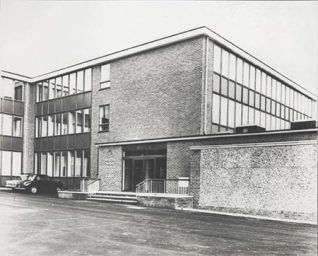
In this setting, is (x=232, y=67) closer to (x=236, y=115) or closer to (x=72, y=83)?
(x=236, y=115)

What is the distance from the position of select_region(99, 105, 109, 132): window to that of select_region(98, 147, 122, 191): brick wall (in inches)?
66.9

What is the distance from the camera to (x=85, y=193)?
2217 cm

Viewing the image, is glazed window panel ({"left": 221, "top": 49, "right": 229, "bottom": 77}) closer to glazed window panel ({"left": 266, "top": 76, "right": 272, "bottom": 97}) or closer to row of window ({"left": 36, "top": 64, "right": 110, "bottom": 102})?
glazed window panel ({"left": 266, "top": 76, "right": 272, "bottom": 97})

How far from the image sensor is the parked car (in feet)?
79.3

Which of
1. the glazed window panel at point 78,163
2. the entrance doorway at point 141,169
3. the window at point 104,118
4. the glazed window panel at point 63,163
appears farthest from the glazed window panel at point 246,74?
the glazed window panel at point 63,163

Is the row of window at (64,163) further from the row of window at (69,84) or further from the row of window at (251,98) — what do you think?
the row of window at (251,98)

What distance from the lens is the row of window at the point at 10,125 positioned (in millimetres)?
29845

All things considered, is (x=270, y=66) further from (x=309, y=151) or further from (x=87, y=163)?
(x=87, y=163)

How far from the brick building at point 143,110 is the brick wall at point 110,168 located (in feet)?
0.21

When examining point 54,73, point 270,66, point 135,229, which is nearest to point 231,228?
point 135,229

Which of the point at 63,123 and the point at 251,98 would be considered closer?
the point at 251,98

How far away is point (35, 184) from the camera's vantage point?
79.9ft

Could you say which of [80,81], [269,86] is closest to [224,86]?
[269,86]

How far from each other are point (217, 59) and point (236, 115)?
345 centimetres
